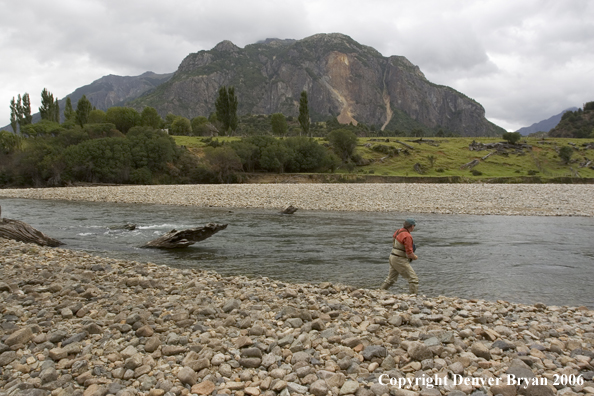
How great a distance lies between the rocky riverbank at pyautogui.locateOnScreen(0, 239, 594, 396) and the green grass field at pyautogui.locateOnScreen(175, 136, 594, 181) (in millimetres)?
60575

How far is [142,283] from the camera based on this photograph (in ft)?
31.7

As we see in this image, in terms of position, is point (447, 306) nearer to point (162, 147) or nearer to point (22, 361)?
point (22, 361)

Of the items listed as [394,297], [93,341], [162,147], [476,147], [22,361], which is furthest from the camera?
[476,147]

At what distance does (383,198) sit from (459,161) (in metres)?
48.5

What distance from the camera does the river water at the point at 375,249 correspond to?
11875mm

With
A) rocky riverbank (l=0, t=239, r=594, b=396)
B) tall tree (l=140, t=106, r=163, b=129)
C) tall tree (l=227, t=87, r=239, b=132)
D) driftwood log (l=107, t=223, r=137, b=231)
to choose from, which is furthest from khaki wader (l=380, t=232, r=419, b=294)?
tall tree (l=227, t=87, r=239, b=132)

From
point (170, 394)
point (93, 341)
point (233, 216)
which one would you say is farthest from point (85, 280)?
point (233, 216)

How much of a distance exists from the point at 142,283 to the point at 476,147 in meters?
95.9

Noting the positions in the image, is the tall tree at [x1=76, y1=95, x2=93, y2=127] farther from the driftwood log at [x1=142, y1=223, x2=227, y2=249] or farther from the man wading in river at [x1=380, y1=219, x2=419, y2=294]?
the man wading in river at [x1=380, y1=219, x2=419, y2=294]

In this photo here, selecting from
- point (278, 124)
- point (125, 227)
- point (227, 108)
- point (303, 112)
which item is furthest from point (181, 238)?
point (278, 124)

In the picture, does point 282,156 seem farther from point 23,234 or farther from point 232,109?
point 23,234

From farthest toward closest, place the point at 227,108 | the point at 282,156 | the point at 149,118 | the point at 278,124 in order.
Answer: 1. the point at 278,124
2. the point at 227,108
3. the point at 149,118
4. the point at 282,156

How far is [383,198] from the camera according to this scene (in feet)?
131

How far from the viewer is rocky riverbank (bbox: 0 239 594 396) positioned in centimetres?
505
